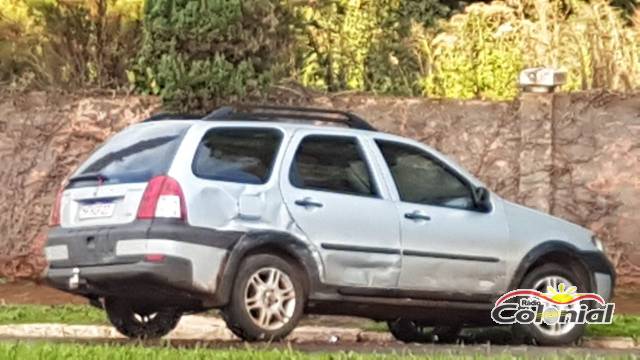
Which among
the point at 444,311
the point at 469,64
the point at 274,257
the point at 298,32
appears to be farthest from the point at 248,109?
the point at 469,64

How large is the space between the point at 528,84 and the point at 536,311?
5.57 metres

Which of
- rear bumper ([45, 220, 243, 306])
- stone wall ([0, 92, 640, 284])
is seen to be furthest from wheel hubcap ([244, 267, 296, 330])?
stone wall ([0, 92, 640, 284])

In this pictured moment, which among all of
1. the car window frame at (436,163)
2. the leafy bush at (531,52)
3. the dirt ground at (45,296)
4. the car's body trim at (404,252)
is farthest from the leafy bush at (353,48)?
the car's body trim at (404,252)

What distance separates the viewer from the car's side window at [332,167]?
37.4 feet

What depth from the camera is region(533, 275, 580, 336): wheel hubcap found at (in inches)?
478

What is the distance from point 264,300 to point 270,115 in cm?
168

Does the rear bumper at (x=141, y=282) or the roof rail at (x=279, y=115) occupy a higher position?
the roof rail at (x=279, y=115)

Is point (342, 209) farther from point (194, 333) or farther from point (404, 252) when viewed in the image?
point (194, 333)

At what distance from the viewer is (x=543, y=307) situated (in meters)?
12.2

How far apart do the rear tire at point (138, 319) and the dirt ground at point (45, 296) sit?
3.94 m

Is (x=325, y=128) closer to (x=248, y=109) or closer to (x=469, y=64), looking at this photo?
(x=248, y=109)

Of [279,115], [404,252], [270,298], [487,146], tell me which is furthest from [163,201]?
[487,146]

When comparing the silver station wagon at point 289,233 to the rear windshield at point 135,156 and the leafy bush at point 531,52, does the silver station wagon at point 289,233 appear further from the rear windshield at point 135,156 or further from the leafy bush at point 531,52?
the leafy bush at point 531,52

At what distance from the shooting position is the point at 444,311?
11.9m
